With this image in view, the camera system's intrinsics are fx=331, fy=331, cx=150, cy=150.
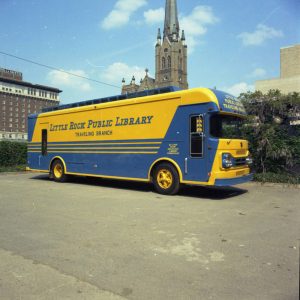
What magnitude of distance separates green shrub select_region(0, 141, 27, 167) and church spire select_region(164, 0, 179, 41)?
4656 inches

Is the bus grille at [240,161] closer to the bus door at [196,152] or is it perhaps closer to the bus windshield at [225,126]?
the bus windshield at [225,126]

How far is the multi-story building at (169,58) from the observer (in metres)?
128

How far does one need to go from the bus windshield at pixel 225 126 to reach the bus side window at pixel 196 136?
1.06 feet

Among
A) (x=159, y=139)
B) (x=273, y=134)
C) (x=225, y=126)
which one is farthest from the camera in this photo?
(x=273, y=134)

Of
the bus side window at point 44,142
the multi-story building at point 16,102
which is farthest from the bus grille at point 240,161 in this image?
the multi-story building at point 16,102

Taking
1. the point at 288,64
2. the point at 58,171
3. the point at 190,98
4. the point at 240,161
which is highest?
the point at 288,64

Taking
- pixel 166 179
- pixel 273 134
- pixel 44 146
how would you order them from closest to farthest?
pixel 166 179 → pixel 273 134 → pixel 44 146

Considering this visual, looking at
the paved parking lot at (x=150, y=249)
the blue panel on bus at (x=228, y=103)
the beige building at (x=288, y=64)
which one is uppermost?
the beige building at (x=288, y=64)

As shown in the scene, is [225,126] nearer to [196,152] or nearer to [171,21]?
[196,152]

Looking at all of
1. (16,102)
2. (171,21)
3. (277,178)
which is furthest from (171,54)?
(277,178)

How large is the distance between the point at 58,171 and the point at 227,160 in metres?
8.24

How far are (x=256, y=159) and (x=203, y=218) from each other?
7653 millimetres

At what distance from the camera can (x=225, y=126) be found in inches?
401

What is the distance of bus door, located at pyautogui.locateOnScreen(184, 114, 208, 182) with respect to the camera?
957 centimetres
